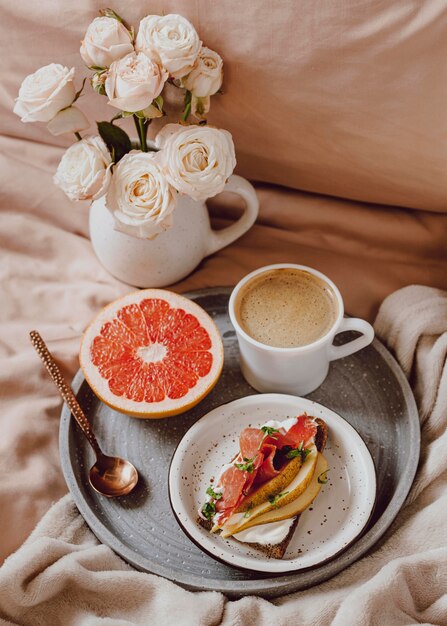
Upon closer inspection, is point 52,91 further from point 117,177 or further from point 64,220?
point 64,220

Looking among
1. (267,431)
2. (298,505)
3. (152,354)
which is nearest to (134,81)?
(152,354)

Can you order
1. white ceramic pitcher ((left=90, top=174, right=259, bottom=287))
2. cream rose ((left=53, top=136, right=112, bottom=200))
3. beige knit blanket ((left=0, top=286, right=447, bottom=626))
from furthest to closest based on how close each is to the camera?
white ceramic pitcher ((left=90, top=174, right=259, bottom=287)), cream rose ((left=53, top=136, right=112, bottom=200)), beige knit blanket ((left=0, top=286, right=447, bottom=626))

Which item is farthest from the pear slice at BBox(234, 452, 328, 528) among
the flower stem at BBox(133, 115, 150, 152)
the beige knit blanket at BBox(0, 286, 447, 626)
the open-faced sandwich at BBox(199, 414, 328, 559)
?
the flower stem at BBox(133, 115, 150, 152)

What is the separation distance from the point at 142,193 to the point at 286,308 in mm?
312

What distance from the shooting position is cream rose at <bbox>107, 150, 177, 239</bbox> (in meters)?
1.13

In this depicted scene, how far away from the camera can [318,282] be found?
1.28m

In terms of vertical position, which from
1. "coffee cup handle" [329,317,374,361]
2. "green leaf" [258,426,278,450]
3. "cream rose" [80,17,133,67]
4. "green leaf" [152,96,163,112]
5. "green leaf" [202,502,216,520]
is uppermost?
"cream rose" [80,17,133,67]

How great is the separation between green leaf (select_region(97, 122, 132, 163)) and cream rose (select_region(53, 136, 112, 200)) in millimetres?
55

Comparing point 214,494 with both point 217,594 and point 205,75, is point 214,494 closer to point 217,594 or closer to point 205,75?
point 217,594

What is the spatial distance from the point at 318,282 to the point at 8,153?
0.73m

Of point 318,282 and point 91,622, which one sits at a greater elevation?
point 318,282

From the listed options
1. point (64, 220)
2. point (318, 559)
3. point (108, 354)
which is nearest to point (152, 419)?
point (108, 354)

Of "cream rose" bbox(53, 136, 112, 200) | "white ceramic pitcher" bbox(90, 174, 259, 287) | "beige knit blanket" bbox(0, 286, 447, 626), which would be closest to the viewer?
"beige knit blanket" bbox(0, 286, 447, 626)

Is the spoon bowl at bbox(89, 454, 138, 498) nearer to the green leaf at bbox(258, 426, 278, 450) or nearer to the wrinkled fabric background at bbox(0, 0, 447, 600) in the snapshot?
the wrinkled fabric background at bbox(0, 0, 447, 600)
